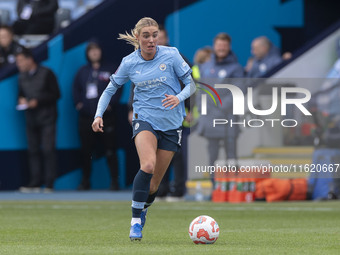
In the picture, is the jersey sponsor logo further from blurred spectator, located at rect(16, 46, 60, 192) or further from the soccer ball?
blurred spectator, located at rect(16, 46, 60, 192)

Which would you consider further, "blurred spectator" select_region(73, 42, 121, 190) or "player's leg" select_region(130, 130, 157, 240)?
"blurred spectator" select_region(73, 42, 121, 190)

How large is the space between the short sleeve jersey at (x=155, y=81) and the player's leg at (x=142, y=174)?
Result: 0.19 m

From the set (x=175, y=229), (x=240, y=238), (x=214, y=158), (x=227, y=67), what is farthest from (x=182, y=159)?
(x=240, y=238)

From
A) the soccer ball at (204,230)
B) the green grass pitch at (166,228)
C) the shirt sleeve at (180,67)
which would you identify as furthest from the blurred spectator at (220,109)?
the soccer ball at (204,230)

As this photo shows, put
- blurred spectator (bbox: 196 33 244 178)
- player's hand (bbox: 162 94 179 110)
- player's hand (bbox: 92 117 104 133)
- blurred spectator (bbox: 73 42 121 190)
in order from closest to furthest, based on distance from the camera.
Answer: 1. player's hand (bbox: 162 94 179 110)
2. player's hand (bbox: 92 117 104 133)
3. blurred spectator (bbox: 196 33 244 178)
4. blurred spectator (bbox: 73 42 121 190)

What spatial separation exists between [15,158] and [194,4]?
459cm

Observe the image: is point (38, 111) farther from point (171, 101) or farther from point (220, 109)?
point (171, 101)

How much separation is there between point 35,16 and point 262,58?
18.2 feet

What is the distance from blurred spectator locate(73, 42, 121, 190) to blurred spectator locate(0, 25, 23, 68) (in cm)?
148

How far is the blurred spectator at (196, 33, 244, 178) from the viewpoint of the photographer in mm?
14859

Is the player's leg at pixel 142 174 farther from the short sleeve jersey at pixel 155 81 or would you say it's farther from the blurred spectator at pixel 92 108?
the blurred spectator at pixel 92 108

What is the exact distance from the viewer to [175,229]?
403 inches

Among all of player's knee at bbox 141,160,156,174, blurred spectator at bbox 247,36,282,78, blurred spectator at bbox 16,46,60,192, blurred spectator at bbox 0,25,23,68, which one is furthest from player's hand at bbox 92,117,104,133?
blurred spectator at bbox 0,25,23,68

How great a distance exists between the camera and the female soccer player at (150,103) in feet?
28.2
